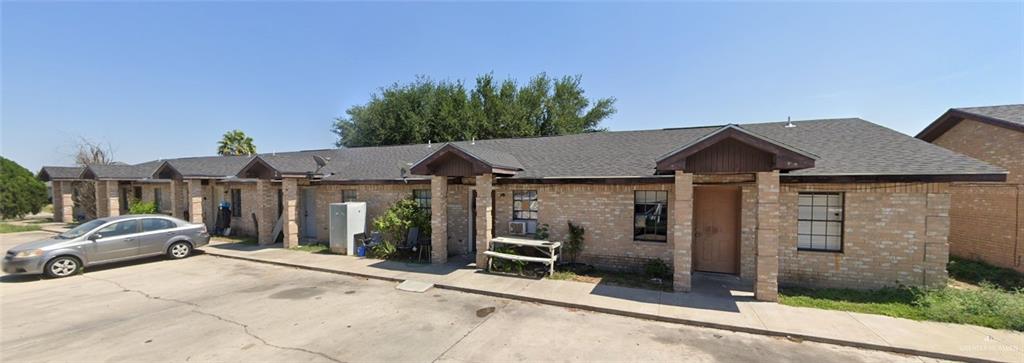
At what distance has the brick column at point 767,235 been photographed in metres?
6.94

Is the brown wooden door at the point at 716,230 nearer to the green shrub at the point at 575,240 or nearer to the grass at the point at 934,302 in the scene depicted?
the grass at the point at 934,302

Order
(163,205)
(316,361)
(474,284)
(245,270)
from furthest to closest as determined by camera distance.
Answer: (163,205) → (245,270) → (474,284) → (316,361)

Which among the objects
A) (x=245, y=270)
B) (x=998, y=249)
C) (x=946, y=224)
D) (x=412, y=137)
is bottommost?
(x=245, y=270)

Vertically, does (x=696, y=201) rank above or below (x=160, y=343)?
above

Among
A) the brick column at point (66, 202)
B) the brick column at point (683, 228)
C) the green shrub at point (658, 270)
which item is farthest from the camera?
the brick column at point (66, 202)

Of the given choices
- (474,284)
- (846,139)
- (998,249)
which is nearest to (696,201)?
(846,139)

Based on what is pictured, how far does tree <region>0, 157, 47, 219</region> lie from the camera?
70.8 feet

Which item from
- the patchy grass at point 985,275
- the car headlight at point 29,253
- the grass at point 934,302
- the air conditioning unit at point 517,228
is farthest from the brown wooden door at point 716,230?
the car headlight at point 29,253

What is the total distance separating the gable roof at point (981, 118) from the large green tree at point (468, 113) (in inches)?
832

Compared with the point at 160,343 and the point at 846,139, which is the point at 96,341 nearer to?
the point at 160,343

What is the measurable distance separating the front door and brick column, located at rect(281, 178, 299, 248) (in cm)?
160

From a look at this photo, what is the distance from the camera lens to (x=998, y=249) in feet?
30.8

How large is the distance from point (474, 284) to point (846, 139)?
402 inches

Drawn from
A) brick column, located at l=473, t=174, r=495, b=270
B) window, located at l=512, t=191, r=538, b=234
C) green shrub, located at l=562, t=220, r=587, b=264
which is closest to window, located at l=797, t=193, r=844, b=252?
green shrub, located at l=562, t=220, r=587, b=264
